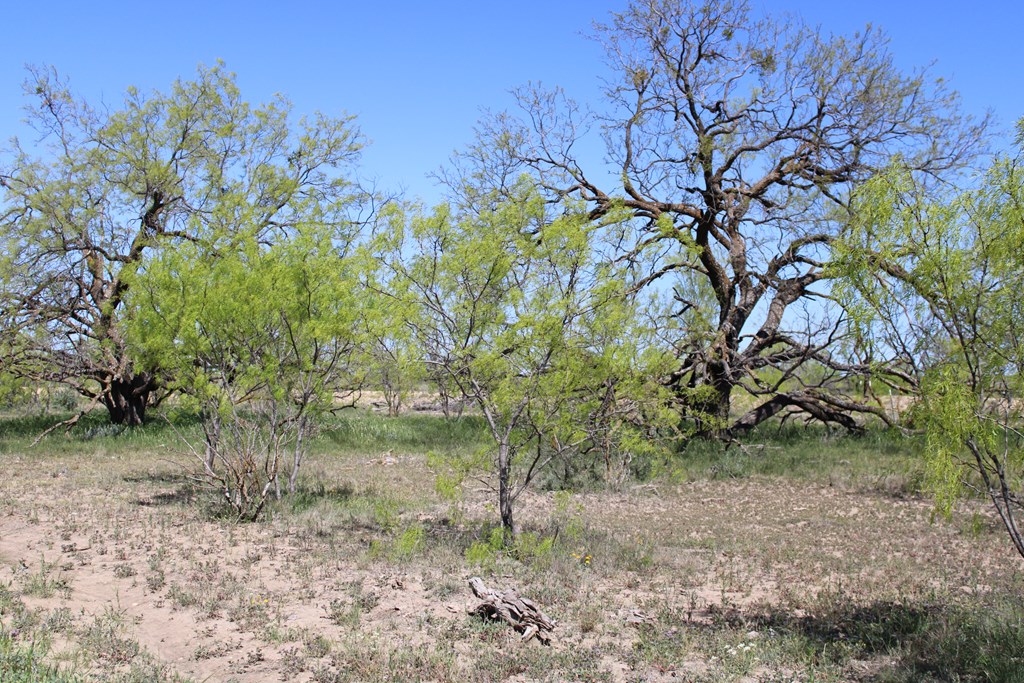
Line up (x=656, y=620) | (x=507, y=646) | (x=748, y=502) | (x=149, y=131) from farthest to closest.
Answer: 1. (x=149, y=131)
2. (x=748, y=502)
3. (x=656, y=620)
4. (x=507, y=646)

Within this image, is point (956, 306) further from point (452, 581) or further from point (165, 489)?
point (165, 489)

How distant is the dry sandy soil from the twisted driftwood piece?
12 cm

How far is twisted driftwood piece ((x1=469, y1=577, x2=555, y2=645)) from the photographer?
623 cm

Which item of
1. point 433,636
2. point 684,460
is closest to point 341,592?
point 433,636

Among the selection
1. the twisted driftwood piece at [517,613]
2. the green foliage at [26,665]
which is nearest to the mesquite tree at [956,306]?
the twisted driftwood piece at [517,613]

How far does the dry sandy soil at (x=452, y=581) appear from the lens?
18.8ft

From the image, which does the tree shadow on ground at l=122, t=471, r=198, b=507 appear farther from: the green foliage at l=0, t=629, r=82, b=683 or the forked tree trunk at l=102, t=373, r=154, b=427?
the forked tree trunk at l=102, t=373, r=154, b=427

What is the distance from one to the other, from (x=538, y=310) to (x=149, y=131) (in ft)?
46.1

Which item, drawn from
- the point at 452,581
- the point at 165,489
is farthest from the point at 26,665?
the point at 165,489

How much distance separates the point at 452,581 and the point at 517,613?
1534 mm

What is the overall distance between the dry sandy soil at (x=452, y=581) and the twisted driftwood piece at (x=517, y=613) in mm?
118

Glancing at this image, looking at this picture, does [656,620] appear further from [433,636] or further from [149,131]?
[149,131]

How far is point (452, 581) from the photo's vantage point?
25.6ft

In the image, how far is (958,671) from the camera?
5551 mm
